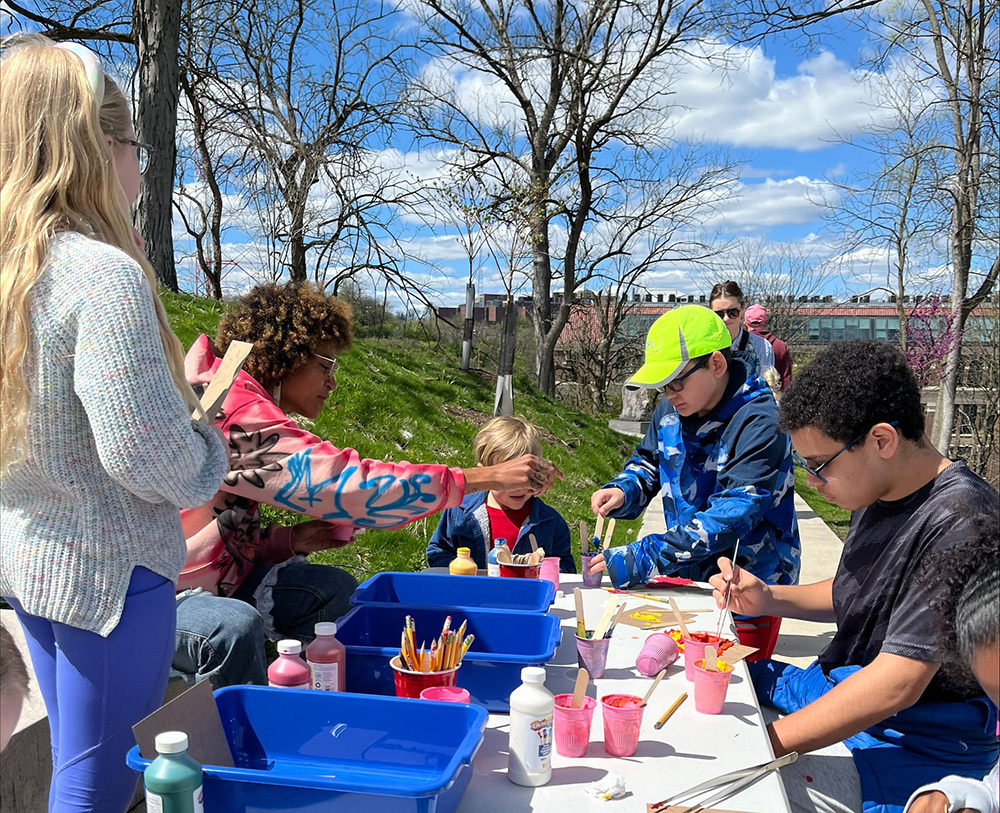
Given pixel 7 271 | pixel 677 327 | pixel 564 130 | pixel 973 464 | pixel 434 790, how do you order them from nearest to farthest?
pixel 434 790
pixel 7 271
pixel 677 327
pixel 973 464
pixel 564 130

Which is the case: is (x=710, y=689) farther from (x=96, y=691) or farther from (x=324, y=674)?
(x=96, y=691)

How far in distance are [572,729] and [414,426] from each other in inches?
238

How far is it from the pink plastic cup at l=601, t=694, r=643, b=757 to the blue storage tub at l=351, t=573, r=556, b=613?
799mm

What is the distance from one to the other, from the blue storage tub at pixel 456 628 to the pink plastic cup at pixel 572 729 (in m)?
0.23

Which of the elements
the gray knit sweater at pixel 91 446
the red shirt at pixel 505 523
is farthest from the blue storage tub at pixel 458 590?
the gray knit sweater at pixel 91 446

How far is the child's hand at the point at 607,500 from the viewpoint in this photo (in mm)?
3094

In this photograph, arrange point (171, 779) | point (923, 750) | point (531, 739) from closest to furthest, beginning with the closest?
1. point (171, 779)
2. point (531, 739)
3. point (923, 750)

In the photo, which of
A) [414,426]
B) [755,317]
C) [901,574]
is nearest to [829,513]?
[755,317]

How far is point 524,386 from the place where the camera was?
44.0 ft

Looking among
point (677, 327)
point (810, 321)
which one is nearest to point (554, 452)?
point (677, 327)

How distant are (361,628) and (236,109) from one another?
435 inches

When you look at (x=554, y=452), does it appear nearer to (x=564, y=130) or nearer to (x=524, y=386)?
(x=524, y=386)

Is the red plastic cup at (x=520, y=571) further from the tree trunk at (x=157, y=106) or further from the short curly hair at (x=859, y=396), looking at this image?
the tree trunk at (x=157, y=106)

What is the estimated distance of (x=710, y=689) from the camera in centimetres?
186
